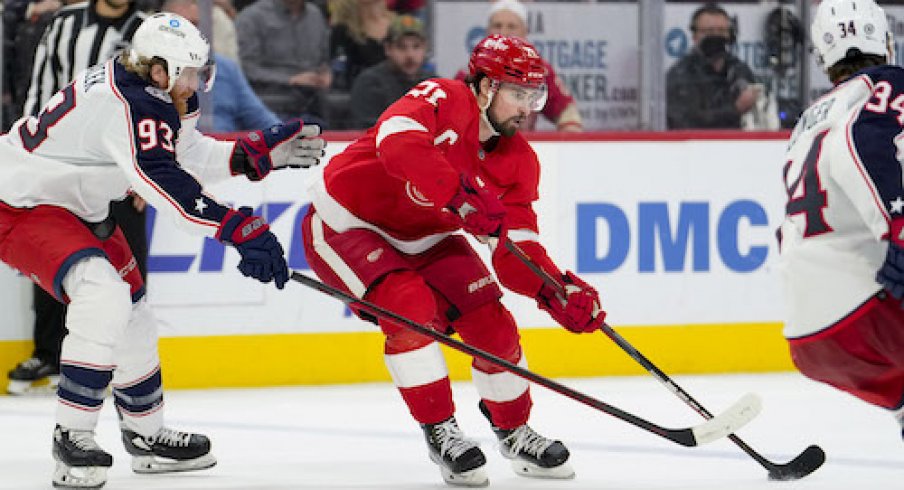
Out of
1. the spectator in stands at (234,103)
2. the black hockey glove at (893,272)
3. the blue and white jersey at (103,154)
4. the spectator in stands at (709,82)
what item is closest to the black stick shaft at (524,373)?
the blue and white jersey at (103,154)

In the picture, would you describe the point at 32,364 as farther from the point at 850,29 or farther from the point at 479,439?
the point at 850,29

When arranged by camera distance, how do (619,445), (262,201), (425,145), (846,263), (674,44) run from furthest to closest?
(674,44), (262,201), (619,445), (425,145), (846,263)

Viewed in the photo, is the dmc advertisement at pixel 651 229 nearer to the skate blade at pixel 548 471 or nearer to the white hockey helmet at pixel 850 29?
the skate blade at pixel 548 471

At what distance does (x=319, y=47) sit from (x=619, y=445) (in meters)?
2.23

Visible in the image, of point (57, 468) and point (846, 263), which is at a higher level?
point (846, 263)

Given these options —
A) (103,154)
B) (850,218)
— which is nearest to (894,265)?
(850,218)

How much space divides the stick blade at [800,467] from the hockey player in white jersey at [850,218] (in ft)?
2.05

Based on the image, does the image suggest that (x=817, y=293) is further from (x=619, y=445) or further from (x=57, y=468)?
(x=57, y=468)

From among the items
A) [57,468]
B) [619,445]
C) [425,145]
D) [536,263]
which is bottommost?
[619,445]

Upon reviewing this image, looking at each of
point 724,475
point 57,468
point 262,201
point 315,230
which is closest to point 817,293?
point 724,475

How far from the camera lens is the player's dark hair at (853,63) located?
3.51 meters

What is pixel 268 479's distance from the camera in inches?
168

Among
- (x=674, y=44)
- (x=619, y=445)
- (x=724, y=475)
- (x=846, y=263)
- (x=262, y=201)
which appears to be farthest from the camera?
(x=674, y=44)

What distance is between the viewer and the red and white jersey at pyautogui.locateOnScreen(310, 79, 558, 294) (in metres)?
4.00
